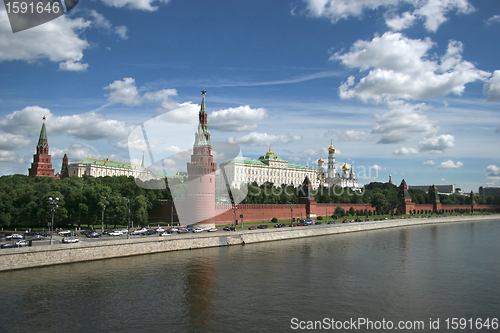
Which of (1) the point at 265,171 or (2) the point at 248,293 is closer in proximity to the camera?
(2) the point at 248,293

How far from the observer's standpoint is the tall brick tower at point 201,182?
41781mm

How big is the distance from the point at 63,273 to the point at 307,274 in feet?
45.2

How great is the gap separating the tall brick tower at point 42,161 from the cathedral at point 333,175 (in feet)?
235

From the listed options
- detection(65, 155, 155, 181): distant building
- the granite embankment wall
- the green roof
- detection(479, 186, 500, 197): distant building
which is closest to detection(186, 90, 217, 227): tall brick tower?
the granite embankment wall

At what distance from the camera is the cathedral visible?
119 m

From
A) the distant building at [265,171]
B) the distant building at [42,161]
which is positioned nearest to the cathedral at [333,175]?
the distant building at [265,171]

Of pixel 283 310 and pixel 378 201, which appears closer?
pixel 283 310

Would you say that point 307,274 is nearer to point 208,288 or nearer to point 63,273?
point 208,288

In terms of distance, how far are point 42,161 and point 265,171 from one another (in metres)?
52.7

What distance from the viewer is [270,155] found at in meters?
110

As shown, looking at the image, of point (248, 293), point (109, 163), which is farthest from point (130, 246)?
point (109, 163)

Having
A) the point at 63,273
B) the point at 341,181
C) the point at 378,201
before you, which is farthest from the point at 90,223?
the point at 341,181

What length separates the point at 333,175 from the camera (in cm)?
12106

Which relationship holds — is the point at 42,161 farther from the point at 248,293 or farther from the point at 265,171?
the point at 248,293
